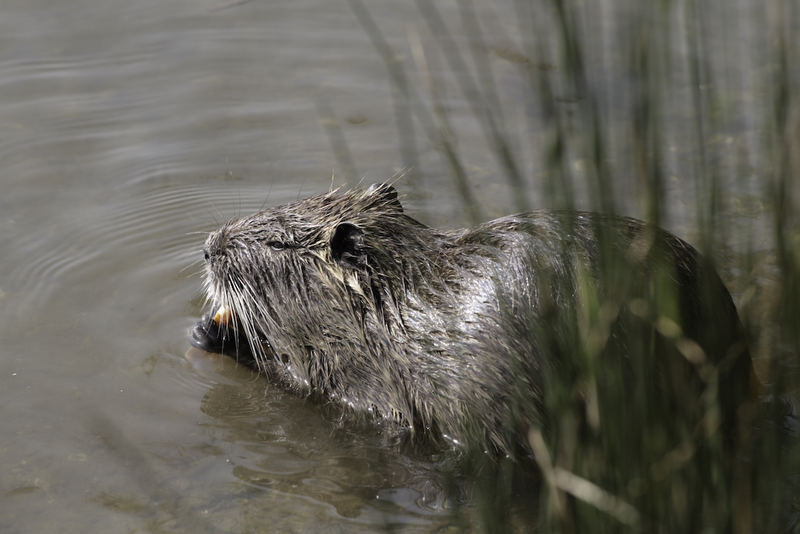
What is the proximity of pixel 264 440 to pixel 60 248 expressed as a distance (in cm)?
155

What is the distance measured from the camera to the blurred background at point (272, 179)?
2029 mm

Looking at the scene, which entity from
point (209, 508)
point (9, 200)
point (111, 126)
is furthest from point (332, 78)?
point (209, 508)

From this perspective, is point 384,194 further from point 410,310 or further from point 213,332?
point 213,332

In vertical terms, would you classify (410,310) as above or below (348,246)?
below

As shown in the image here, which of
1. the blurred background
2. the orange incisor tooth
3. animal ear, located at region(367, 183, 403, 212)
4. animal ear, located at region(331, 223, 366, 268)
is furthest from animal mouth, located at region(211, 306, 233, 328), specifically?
animal ear, located at region(367, 183, 403, 212)

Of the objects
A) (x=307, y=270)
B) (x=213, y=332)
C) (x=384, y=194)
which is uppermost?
(x=384, y=194)

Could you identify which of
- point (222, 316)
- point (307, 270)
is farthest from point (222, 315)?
point (307, 270)

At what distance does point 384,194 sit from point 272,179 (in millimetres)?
1197

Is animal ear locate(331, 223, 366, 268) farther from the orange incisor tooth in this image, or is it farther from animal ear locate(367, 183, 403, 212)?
the orange incisor tooth

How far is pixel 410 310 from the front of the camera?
353 cm

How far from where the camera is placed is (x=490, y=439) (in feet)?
11.0

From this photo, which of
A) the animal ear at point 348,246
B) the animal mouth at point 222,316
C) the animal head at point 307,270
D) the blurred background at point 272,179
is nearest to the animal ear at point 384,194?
the animal head at point 307,270

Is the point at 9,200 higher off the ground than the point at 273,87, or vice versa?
the point at 273,87

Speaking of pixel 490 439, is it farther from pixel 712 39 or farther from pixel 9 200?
pixel 712 39
